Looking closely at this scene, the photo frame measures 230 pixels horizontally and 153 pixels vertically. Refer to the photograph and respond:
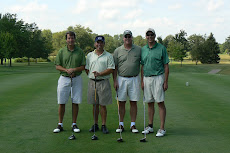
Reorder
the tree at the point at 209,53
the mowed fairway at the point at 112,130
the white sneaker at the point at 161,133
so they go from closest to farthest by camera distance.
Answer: the mowed fairway at the point at 112,130 < the white sneaker at the point at 161,133 < the tree at the point at 209,53

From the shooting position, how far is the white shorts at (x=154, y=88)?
6348mm

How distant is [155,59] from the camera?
20.6 ft

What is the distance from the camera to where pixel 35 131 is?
21.5ft

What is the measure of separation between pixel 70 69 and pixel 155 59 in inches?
69.7

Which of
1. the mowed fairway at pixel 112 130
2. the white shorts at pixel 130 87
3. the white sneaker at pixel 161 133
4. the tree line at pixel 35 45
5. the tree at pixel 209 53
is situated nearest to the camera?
the mowed fairway at pixel 112 130

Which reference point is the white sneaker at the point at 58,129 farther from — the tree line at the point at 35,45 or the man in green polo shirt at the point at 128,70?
the tree line at the point at 35,45

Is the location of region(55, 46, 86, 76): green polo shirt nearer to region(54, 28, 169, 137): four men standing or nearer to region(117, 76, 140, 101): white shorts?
region(54, 28, 169, 137): four men standing

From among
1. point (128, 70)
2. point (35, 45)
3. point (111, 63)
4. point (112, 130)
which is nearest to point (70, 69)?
point (111, 63)

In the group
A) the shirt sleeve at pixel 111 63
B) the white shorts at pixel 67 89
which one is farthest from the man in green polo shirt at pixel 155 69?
the white shorts at pixel 67 89

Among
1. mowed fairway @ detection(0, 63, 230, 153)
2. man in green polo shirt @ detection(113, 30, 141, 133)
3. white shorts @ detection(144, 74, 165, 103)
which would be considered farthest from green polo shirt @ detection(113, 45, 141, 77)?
mowed fairway @ detection(0, 63, 230, 153)

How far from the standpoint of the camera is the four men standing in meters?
6.33

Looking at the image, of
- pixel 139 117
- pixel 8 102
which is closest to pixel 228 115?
pixel 139 117

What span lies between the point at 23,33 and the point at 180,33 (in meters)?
62.4

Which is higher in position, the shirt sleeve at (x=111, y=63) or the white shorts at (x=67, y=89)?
the shirt sleeve at (x=111, y=63)
